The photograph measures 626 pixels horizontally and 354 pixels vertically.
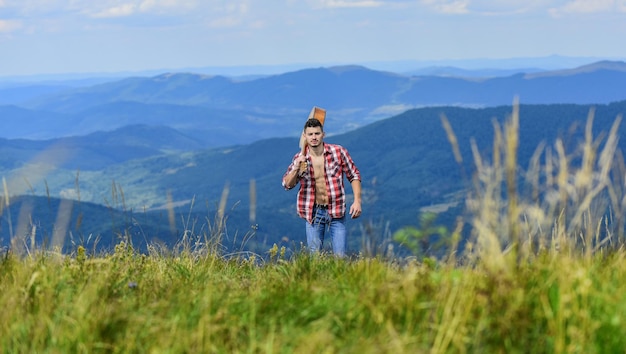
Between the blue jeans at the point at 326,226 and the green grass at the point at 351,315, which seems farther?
the blue jeans at the point at 326,226

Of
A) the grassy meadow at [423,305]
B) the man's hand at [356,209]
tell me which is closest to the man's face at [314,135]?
the man's hand at [356,209]

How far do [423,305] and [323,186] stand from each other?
466 cm

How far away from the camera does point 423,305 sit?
3.44 metres

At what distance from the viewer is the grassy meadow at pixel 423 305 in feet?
10.6

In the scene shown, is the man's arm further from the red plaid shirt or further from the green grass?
the green grass

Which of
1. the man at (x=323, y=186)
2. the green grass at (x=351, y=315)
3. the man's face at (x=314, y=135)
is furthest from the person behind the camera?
the man at (x=323, y=186)

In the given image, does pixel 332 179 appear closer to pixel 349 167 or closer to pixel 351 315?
pixel 349 167

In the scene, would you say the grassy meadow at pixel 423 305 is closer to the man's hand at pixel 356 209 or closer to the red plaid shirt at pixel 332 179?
the man's hand at pixel 356 209

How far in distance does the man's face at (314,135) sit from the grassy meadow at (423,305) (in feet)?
11.3

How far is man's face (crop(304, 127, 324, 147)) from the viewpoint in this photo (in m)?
7.72

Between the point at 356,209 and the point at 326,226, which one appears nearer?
the point at 356,209

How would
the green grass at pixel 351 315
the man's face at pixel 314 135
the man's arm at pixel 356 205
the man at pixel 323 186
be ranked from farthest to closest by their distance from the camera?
the man at pixel 323 186
the man's face at pixel 314 135
the man's arm at pixel 356 205
the green grass at pixel 351 315

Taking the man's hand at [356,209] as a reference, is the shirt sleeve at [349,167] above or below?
above

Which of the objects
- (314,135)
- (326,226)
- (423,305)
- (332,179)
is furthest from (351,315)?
(326,226)
